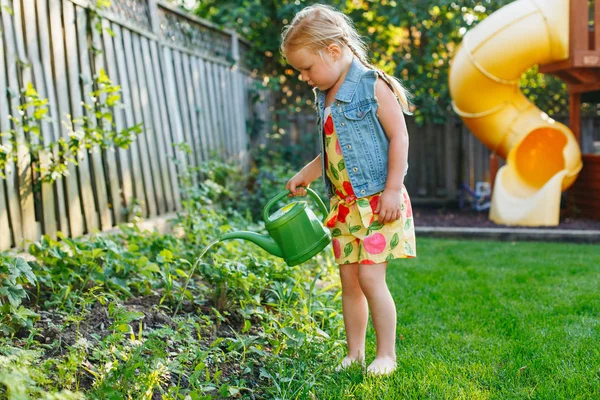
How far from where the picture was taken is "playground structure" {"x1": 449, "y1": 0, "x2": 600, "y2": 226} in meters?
5.99

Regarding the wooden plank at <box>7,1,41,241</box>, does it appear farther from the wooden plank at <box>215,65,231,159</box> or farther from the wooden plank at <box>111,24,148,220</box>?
the wooden plank at <box>215,65,231,159</box>

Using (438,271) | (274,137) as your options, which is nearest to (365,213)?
(438,271)

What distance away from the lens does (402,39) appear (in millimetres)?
8898

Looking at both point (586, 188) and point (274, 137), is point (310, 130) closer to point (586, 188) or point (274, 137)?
point (274, 137)

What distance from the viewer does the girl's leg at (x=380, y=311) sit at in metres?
2.40

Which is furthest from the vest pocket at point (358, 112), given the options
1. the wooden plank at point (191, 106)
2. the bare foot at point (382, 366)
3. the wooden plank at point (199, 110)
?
the wooden plank at point (199, 110)

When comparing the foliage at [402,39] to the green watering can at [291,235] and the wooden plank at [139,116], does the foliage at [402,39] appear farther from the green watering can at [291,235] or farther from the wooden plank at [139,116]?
the green watering can at [291,235]

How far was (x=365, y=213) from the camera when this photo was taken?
2426mm

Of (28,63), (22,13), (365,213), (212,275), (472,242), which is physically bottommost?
(472,242)

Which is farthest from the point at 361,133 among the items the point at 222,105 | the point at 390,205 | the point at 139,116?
the point at 222,105

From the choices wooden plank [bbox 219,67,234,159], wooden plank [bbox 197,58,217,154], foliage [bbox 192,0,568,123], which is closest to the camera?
wooden plank [bbox 197,58,217,154]

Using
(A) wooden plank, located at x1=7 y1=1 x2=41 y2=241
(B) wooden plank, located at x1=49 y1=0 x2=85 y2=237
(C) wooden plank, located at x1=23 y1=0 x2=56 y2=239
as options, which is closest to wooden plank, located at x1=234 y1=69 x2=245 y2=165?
(B) wooden plank, located at x1=49 y1=0 x2=85 y2=237

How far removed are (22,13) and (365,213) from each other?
7.09ft

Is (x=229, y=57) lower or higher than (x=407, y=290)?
higher
